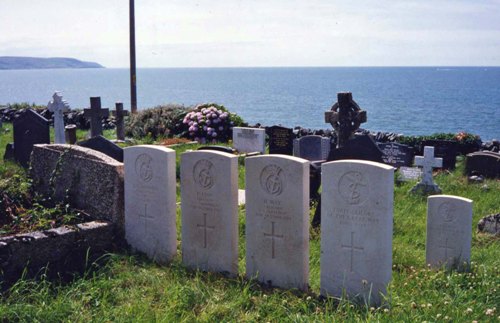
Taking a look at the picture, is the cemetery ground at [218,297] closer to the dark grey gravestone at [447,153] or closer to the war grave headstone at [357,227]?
the war grave headstone at [357,227]

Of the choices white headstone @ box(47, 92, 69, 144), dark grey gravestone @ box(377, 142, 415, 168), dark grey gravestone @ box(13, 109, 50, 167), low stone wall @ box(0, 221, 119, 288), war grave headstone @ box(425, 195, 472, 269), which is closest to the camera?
low stone wall @ box(0, 221, 119, 288)

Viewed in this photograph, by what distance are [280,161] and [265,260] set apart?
0.97 m

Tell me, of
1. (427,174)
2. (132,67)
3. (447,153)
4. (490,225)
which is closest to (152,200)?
(490,225)

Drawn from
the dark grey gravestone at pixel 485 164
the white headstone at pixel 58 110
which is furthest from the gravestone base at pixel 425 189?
the white headstone at pixel 58 110

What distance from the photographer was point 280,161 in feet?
18.4

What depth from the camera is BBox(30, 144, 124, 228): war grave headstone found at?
22.4 feet

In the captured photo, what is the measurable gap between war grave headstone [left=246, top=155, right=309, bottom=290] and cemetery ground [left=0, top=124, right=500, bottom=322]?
0.19m

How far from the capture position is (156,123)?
1678cm

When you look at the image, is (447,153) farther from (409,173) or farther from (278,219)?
(278,219)

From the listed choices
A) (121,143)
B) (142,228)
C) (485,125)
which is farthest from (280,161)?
(485,125)

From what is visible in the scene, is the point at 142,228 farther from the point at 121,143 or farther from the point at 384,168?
the point at 121,143

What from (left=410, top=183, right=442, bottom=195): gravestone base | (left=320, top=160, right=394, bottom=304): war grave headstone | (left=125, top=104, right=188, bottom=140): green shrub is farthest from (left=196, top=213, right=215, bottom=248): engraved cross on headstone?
(left=125, top=104, right=188, bottom=140): green shrub

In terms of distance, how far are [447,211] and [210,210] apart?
2437mm

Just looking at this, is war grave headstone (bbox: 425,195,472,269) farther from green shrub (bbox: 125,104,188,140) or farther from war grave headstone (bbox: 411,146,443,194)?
green shrub (bbox: 125,104,188,140)
